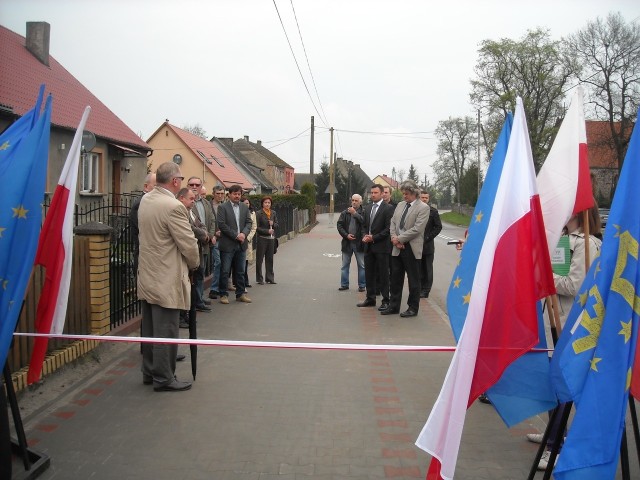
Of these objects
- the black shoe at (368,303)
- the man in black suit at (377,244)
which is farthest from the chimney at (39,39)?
the black shoe at (368,303)

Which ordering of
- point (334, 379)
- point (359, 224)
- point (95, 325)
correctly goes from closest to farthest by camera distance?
1. point (334, 379)
2. point (95, 325)
3. point (359, 224)

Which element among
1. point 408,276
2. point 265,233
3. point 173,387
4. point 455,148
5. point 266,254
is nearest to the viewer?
point 173,387

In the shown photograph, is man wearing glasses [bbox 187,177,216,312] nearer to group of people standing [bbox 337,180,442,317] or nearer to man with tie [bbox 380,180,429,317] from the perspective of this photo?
group of people standing [bbox 337,180,442,317]

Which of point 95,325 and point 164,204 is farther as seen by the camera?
point 95,325

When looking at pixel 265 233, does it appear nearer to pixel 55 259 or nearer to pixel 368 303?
pixel 368 303

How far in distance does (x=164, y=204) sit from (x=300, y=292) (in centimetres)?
631

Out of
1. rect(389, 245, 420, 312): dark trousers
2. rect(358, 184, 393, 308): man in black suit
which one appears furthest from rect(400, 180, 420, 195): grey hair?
rect(389, 245, 420, 312): dark trousers

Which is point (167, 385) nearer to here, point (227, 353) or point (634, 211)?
point (227, 353)

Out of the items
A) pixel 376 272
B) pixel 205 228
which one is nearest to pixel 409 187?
pixel 376 272

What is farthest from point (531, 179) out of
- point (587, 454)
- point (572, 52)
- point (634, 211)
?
point (572, 52)

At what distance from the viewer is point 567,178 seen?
347 cm

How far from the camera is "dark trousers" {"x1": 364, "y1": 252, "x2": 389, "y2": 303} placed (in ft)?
30.6

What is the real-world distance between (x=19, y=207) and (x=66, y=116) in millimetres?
21728

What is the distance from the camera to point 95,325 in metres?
6.29
